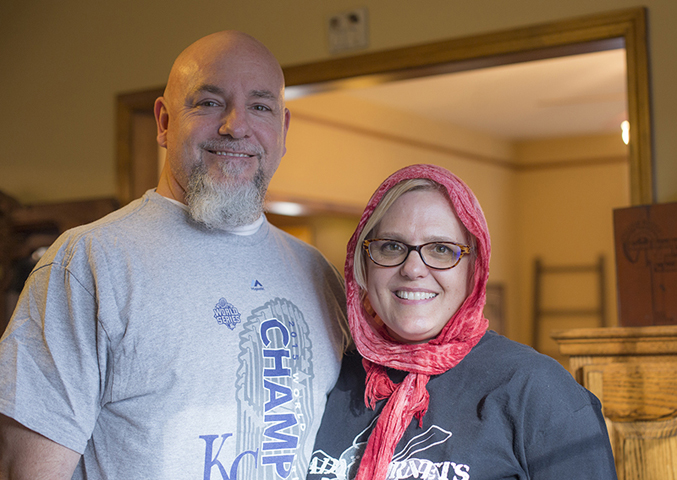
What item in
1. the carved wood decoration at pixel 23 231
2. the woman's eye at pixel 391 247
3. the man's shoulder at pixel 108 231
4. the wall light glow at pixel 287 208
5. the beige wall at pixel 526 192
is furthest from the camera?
the beige wall at pixel 526 192

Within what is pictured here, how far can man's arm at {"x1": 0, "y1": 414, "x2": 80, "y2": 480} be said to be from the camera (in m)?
1.29

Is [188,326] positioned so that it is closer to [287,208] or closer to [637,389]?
[637,389]

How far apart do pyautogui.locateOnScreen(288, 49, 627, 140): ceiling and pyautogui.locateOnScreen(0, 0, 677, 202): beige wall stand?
5.85ft

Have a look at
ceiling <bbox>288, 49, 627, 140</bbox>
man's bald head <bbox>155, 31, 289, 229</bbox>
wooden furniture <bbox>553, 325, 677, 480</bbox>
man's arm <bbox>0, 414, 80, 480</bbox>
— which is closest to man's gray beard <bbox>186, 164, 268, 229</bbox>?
man's bald head <bbox>155, 31, 289, 229</bbox>

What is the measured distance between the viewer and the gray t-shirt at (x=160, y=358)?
133 cm

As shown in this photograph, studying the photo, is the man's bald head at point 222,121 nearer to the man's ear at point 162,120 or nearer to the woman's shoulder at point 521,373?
the man's ear at point 162,120

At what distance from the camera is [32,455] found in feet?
4.25

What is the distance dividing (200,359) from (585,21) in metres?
2.12

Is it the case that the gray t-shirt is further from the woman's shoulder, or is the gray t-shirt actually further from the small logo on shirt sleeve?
the woman's shoulder

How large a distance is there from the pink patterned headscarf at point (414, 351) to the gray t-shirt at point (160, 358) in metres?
0.16

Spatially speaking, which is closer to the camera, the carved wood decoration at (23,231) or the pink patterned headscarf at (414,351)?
the pink patterned headscarf at (414,351)

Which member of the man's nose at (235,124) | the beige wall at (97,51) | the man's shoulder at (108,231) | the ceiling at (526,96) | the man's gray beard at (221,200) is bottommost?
the man's shoulder at (108,231)

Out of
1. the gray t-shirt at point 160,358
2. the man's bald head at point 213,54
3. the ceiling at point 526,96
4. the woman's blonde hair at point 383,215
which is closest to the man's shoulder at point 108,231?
the gray t-shirt at point 160,358

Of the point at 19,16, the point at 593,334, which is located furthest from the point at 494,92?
the point at 593,334
